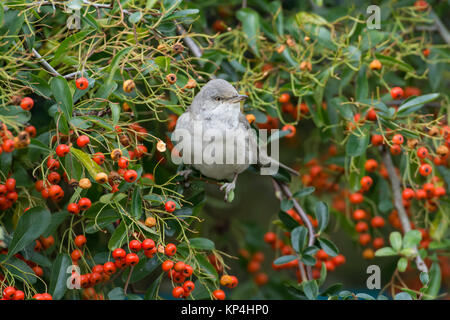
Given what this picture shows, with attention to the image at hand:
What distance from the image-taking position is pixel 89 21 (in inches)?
103

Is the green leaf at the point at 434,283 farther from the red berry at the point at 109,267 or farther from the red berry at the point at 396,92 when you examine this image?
the red berry at the point at 109,267

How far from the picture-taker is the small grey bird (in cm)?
317

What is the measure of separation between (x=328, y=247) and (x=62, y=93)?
5.64ft

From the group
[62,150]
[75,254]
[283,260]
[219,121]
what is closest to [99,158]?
[62,150]

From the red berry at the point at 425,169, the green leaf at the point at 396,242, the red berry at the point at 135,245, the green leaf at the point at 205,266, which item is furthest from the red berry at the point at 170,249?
the red berry at the point at 425,169

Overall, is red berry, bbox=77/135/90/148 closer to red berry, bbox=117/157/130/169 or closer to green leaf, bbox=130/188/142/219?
red berry, bbox=117/157/130/169

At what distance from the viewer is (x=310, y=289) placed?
3.02 meters

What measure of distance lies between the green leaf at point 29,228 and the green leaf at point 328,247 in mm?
1547

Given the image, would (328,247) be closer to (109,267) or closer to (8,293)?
(109,267)

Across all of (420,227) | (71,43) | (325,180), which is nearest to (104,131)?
(71,43)

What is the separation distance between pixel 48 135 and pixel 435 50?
276 centimetres

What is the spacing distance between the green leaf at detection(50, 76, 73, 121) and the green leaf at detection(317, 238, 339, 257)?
5.34ft

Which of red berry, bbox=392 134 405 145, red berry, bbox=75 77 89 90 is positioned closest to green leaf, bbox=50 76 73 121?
red berry, bbox=75 77 89 90

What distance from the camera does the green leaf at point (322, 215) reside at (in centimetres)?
324
